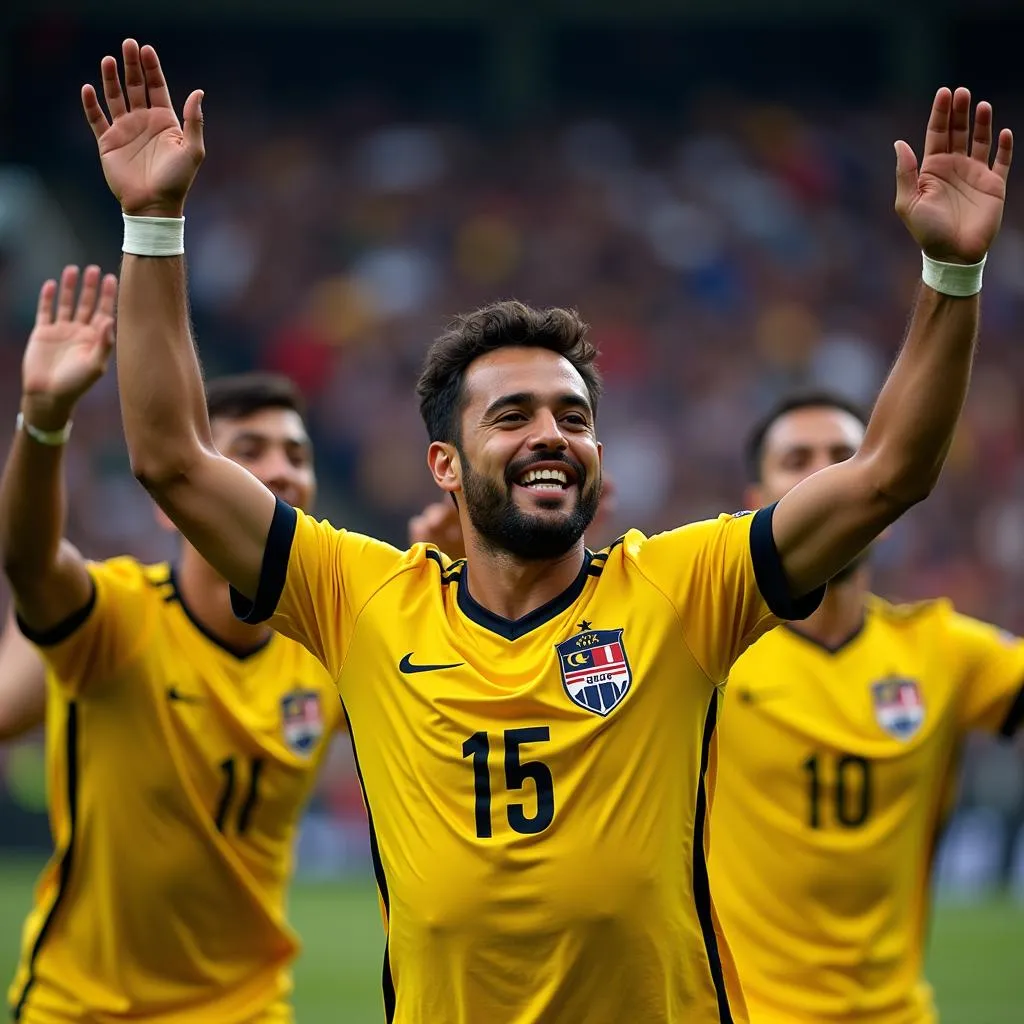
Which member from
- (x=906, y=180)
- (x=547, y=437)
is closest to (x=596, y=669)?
(x=547, y=437)

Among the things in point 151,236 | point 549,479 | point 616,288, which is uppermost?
point 616,288

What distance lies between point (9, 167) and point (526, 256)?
756 centimetres

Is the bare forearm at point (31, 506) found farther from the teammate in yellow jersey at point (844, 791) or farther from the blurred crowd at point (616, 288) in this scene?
the blurred crowd at point (616, 288)

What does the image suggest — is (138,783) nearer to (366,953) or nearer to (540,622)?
(540,622)

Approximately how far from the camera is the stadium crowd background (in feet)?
59.3

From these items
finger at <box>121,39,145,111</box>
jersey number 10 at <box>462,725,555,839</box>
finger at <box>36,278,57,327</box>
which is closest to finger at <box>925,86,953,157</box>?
jersey number 10 at <box>462,725,555,839</box>

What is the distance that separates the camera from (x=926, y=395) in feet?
11.3

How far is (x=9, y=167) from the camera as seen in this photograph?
73.4ft

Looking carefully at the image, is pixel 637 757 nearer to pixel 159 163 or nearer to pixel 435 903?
pixel 435 903

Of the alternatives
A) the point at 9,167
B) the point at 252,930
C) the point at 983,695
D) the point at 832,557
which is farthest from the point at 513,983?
the point at 9,167

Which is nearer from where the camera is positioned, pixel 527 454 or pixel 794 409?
pixel 527 454

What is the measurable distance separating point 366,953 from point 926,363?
385 inches

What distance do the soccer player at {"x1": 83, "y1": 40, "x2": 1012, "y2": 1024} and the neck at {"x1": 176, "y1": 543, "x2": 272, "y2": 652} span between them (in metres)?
1.40

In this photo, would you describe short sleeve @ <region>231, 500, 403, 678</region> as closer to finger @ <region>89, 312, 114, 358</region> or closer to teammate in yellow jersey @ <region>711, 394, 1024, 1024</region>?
finger @ <region>89, 312, 114, 358</region>
